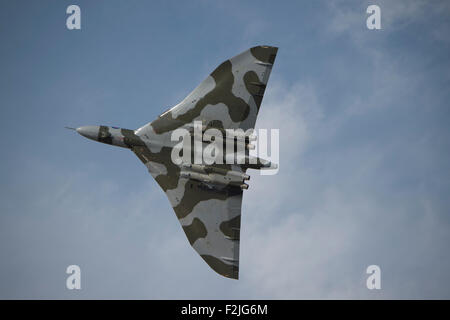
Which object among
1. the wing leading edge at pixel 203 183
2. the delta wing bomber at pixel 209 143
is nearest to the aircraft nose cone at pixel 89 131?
the delta wing bomber at pixel 209 143

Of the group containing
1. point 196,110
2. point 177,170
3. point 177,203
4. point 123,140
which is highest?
point 196,110

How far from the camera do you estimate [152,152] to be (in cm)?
3266

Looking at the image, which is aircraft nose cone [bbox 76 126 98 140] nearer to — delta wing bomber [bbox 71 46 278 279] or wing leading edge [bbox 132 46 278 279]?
delta wing bomber [bbox 71 46 278 279]

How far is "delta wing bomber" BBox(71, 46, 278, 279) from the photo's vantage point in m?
32.2

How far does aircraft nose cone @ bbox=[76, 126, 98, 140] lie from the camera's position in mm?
32625

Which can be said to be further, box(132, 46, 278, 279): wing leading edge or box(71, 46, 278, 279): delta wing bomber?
box(132, 46, 278, 279): wing leading edge

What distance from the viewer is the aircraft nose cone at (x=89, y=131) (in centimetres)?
3262

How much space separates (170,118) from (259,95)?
744 centimetres

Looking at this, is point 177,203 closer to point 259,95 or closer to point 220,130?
point 220,130

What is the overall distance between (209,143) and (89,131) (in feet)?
31.8

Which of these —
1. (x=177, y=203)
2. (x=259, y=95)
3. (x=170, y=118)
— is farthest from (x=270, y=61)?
(x=177, y=203)

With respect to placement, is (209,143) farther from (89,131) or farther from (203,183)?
(89,131)

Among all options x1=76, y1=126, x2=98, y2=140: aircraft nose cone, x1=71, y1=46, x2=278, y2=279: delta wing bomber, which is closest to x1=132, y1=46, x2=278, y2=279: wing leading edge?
x1=71, y1=46, x2=278, y2=279: delta wing bomber

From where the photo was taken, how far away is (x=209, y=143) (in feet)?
105
